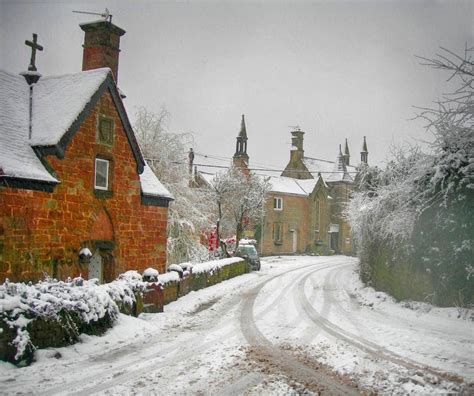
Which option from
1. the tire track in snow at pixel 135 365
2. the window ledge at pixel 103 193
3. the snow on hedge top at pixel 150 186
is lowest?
the tire track in snow at pixel 135 365

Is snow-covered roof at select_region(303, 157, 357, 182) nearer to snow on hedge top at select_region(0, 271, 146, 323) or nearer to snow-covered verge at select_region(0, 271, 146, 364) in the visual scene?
snow on hedge top at select_region(0, 271, 146, 323)

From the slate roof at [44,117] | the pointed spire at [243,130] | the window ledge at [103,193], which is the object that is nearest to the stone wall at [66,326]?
the window ledge at [103,193]

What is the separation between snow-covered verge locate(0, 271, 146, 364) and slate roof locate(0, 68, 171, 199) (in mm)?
4679

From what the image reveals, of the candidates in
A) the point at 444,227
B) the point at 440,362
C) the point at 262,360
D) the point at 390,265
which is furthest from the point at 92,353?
the point at 390,265

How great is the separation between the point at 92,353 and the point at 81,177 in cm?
742

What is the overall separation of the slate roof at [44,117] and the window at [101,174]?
1.59 m

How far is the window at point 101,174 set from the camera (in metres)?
15.2

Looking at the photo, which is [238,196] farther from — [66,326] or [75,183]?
[66,326]

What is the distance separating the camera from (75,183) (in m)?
14.0

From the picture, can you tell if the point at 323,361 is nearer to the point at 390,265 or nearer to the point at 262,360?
the point at 262,360

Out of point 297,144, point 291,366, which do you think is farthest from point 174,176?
point 297,144

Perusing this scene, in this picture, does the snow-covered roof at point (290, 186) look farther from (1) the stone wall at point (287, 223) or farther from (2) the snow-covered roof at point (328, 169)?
(2) the snow-covered roof at point (328, 169)

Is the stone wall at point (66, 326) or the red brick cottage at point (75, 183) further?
the red brick cottage at point (75, 183)

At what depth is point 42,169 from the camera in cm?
1304
